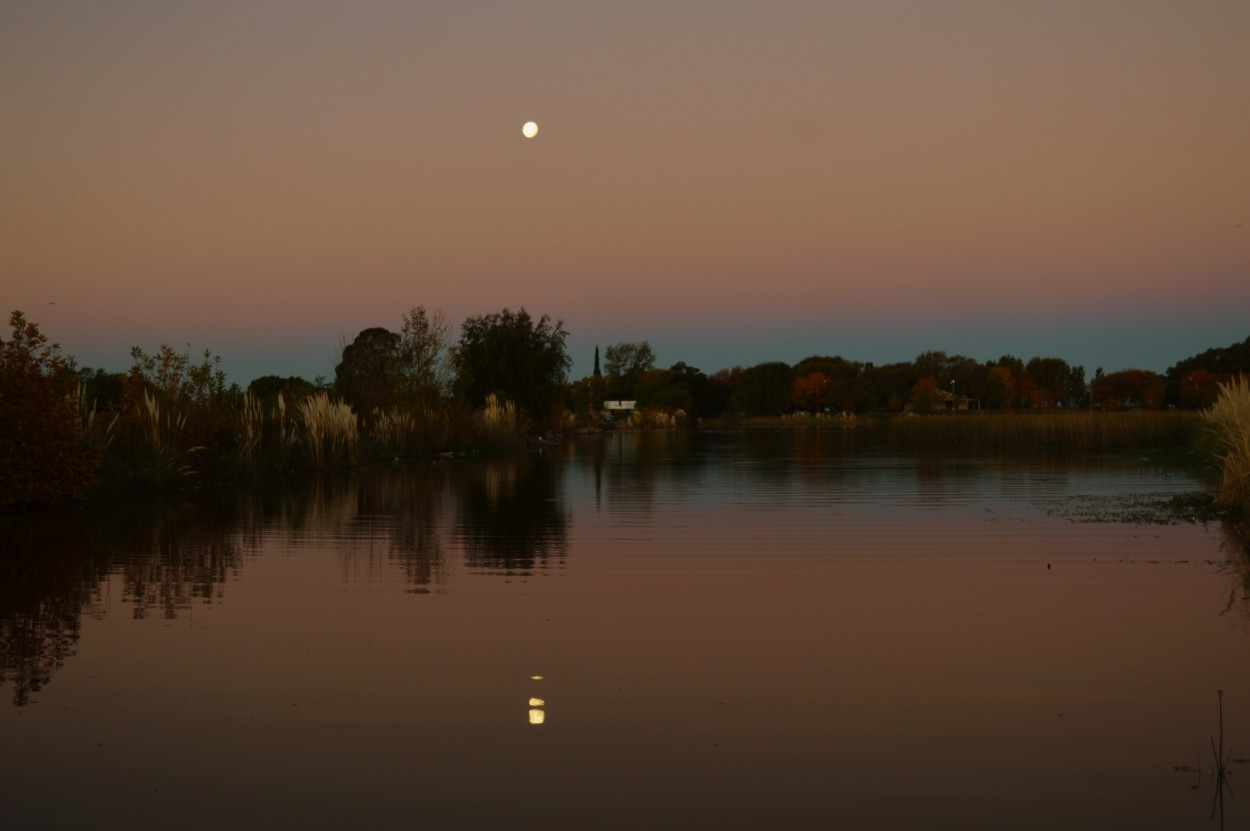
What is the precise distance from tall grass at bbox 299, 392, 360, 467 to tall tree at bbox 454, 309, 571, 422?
64.4ft

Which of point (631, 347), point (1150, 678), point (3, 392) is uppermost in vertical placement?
point (631, 347)

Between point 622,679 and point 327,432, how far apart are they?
73.5ft

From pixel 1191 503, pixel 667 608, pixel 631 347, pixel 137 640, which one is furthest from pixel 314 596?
pixel 631 347

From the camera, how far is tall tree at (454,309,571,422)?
49250 mm

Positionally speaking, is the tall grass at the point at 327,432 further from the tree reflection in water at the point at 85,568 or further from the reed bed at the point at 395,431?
the tree reflection in water at the point at 85,568

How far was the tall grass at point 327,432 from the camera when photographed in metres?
26.4

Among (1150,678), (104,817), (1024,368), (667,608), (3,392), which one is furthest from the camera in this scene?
(1024,368)

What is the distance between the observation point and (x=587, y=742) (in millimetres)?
5023

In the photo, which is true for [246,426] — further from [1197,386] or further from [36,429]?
[1197,386]

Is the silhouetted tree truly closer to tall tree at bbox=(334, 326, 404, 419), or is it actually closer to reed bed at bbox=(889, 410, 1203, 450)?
reed bed at bbox=(889, 410, 1203, 450)

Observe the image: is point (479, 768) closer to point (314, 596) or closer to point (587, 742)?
point (587, 742)

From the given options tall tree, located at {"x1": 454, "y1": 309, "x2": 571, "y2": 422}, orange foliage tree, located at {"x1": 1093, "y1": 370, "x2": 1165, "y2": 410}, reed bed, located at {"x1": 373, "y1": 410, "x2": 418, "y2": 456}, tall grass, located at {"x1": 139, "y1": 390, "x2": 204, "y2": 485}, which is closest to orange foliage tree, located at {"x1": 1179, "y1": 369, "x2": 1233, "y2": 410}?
orange foliage tree, located at {"x1": 1093, "y1": 370, "x2": 1165, "y2": 410}

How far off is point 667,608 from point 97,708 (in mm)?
4045

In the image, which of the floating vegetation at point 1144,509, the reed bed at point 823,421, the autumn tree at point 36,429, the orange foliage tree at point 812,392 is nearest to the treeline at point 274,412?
the autumn tree at point 36,429
